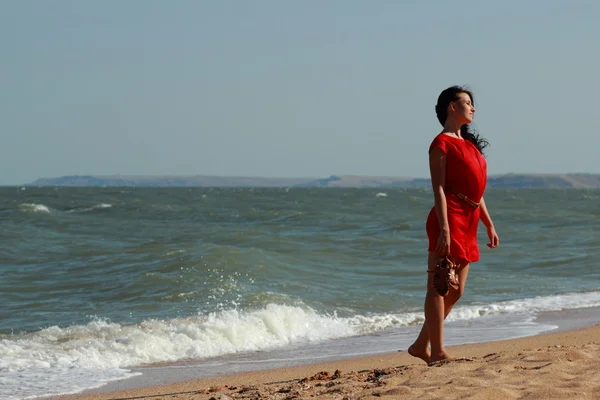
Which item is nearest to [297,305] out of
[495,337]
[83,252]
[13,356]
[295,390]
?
[495,337]

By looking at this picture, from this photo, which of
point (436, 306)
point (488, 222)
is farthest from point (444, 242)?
point (488, 222)

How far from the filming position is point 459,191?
16.6 ft

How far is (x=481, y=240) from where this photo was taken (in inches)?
922

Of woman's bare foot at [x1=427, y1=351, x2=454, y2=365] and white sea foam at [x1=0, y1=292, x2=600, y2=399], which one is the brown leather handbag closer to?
woman's bare foot at [x1=427, y1=351, x2=454, y2=365]

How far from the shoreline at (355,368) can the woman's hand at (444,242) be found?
2.31 ft

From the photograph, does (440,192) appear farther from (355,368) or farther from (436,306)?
(355,368)

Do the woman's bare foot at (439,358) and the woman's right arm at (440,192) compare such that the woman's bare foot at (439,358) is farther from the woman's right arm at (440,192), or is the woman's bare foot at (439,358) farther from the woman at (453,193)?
the woman's right arm at (440,192)

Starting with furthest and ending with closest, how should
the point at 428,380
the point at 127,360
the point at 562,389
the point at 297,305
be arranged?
the point at 297,305 → the point at 127,360 → the point at 428,380 → the point at 562,389

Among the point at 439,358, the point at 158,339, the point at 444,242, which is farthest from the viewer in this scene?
the point at 158,339

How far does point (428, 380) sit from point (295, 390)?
32.4 inches

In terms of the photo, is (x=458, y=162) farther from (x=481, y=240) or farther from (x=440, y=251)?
(x=481, y=240)

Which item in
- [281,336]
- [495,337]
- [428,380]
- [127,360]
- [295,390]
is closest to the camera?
[428,380]

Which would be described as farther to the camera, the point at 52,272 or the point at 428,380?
the point at 52,272

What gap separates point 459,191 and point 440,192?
0.19 meters
